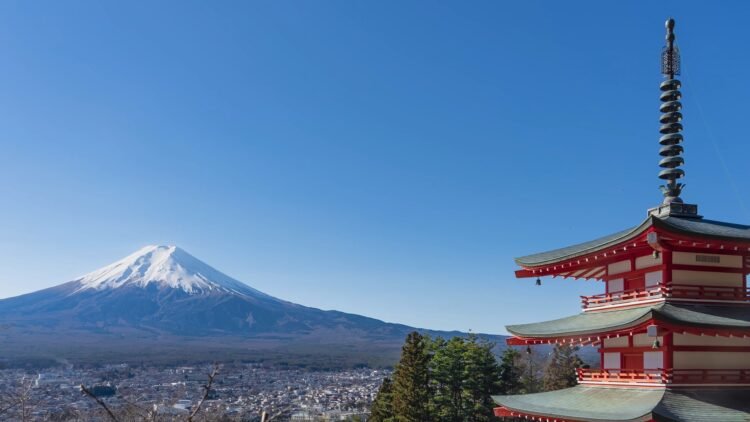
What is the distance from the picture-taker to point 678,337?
13.9 m

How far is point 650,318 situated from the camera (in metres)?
12.9

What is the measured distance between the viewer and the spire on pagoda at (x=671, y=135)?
15.3 m

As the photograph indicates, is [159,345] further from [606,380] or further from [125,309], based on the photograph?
[606,380]

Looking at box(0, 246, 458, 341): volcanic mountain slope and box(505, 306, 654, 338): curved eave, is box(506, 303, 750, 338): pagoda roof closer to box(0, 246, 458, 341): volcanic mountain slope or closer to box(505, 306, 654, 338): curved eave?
box(505, 306, 654, 338): curved eave

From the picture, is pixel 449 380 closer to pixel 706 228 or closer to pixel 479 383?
pixel 479 383

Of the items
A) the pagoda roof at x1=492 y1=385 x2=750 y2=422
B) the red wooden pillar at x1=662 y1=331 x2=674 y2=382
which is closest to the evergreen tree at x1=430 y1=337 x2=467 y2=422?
the pagoda roof at x1=492 y1=385 x2=750 y2=422

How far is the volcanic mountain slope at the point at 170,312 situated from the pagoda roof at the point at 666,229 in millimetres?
145917

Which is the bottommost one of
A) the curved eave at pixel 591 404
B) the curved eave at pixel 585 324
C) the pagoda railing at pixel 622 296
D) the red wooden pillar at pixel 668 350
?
the curved eave at pixel 591 404

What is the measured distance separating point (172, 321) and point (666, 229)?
550 ft

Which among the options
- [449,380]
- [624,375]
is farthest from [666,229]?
[449,380]

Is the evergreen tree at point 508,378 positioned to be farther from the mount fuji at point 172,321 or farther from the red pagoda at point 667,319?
the mount fuji at point 172,321

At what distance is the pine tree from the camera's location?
29047mm

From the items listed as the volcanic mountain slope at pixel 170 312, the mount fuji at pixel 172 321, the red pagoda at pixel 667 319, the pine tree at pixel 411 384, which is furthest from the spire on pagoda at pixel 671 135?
the volcanic mountain slope at pixel 170 312

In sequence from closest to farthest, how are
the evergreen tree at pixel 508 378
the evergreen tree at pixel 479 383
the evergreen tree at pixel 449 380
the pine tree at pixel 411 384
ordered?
the pine tree at pixel 411 384, the evergreen tree at pixel 449 380, the evergreen tree at pixel 479 383, the evergreen tree at pixel 508 378
